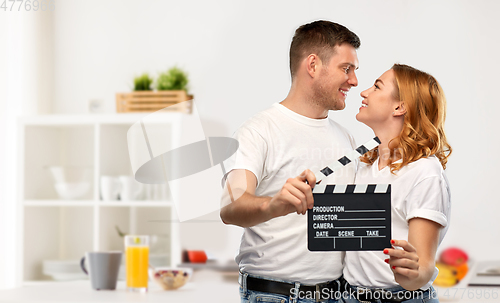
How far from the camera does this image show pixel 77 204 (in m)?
2.50

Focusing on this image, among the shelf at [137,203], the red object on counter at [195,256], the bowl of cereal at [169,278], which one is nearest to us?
the bowl of cereal at [169,278]

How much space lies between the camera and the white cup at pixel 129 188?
2.47m

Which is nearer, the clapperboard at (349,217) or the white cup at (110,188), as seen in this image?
the clapperboard at (349,217)

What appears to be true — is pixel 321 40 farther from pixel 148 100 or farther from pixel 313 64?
pixel 148 100

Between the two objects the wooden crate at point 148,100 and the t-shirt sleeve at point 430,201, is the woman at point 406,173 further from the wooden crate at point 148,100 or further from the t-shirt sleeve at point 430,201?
the wooden crate at point 148,100

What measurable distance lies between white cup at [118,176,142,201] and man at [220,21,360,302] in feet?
4.24

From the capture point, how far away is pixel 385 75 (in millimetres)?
1142

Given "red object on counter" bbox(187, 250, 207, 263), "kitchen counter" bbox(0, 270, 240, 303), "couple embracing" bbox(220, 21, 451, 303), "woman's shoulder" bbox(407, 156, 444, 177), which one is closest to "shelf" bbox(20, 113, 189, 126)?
"red object on counter" bbox(187, 250, 207, 263)

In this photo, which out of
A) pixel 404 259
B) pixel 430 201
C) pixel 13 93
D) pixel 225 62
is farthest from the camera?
pixel 225 62

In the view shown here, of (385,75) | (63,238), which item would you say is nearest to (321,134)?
(385,75)

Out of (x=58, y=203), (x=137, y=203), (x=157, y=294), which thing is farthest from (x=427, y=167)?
(x=58, y=203)

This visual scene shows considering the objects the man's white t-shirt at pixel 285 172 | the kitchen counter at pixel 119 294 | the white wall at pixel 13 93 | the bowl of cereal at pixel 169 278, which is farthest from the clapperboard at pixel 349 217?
the white wall at pixel 13 93

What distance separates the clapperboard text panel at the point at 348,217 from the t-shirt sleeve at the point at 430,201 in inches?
3.1

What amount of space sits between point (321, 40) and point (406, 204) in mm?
484
